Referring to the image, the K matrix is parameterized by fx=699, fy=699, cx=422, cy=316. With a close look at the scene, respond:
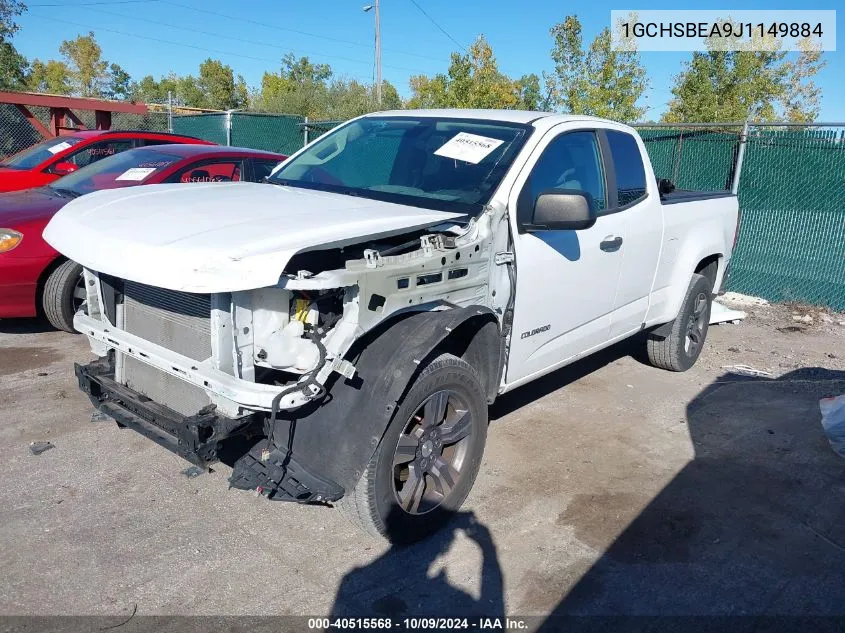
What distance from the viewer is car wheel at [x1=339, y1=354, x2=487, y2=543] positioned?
120 inches

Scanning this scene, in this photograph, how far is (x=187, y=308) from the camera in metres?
3.02

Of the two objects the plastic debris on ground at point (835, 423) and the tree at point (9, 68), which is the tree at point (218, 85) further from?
the plastic debris on ground at point (835, 423)

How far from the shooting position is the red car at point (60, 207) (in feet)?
18.0

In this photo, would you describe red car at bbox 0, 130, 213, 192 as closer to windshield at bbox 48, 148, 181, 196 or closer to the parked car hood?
windshield at bbox 48, 148, 181, 196

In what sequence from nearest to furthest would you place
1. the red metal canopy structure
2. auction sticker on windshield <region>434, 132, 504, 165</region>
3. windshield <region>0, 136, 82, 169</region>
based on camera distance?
auction sticker on windshield <region>434, 132, 504, 165</region> < windshield <region>0, 136, 82, 169</region> < the red metal canopy structure

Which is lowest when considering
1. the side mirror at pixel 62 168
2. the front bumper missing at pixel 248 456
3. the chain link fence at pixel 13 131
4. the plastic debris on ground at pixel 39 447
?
the plastic debris on ground at pixel 39 447

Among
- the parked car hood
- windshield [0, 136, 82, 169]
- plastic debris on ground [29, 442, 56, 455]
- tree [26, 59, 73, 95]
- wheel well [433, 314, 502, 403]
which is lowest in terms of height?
plastic debris on ground [29, 442, 56, 455]

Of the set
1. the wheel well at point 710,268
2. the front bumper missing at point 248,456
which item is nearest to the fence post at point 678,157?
the wheel well at point 710,268

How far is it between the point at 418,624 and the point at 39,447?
8.44ft

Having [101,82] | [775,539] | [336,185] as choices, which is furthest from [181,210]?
[101,82]

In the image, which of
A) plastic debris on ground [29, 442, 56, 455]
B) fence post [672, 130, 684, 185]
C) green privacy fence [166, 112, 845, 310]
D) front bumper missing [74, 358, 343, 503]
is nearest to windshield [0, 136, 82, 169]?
plastic debris on ground [29, 442, 56, 455]

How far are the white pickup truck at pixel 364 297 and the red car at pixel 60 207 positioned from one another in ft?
A: 7.54

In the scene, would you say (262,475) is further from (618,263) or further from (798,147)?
(798,147)

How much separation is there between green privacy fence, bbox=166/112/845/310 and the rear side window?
4712 millimetres
